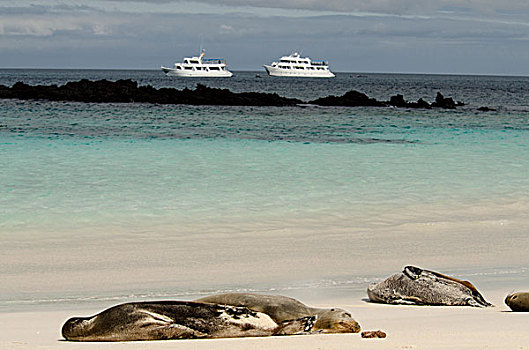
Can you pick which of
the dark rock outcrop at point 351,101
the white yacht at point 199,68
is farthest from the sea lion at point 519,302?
the white yacht at point 199,68

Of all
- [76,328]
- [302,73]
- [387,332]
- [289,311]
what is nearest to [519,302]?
[387,332]

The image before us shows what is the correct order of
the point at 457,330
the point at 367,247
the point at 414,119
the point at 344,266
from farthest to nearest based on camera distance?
the point at 414,119, the point at 367,247, the point at 344,266, the point at 457,330

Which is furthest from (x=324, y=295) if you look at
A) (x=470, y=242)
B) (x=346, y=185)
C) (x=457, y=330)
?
(x=346, y=185)

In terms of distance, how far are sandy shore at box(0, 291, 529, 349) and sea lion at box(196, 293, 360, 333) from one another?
0.13m

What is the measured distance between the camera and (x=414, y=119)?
3222 centimetres

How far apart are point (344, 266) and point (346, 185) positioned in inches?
221

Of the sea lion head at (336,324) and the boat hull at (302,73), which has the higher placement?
the boat hull at (302,73)

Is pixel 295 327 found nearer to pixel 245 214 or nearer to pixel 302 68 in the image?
pixel 245 214

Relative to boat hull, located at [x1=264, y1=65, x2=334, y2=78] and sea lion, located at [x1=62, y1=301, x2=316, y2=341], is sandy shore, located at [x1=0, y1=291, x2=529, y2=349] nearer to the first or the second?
sea lion, located at [x1=62, y1=301, x2=316, y2=341]

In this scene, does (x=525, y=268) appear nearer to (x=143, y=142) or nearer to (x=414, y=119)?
(x=143, y=142)

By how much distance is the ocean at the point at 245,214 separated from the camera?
6.91m

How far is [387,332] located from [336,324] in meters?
0.33

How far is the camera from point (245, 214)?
401 inches

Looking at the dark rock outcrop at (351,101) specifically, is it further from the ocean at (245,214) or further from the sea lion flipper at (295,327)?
the sea lion flipper at (295,327)
